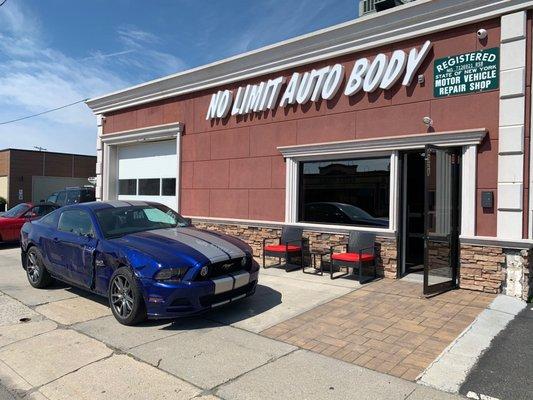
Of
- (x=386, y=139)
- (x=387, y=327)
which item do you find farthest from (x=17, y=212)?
(x=387, y=327)

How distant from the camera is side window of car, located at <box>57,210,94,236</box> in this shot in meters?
6.63

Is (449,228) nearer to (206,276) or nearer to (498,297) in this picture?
(498,297)

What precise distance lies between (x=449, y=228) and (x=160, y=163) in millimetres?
9020

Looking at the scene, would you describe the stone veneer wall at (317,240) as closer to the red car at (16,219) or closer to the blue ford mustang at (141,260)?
the blue ford mustang at (141,260)

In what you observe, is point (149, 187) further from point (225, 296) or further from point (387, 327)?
point (387, 327)

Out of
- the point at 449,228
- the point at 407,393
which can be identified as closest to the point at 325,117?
the point at 449,228

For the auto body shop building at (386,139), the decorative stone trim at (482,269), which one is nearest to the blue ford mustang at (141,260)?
the auto body shop building at (386,139)

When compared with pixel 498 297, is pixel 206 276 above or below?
above

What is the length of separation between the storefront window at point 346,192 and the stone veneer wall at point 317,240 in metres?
0.34

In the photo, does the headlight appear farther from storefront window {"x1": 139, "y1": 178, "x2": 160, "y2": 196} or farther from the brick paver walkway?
storefront window {"x1": 139, "y1": 178, "x2": 160, "y2": 196}

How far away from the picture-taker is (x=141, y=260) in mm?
5496

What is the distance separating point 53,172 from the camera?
36.8 meters

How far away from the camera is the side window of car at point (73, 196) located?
56.4ft

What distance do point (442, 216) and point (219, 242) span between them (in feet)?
12.1
